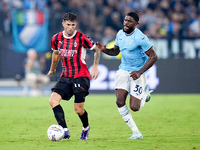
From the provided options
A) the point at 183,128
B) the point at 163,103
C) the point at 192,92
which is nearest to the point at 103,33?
the point at 192,92

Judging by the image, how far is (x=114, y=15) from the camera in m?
20.9

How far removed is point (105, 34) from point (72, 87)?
11.9 m

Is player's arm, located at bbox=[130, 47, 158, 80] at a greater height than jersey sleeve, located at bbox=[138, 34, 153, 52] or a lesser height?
lesser

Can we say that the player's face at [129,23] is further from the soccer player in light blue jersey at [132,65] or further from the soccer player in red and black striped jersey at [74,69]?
the soccer player in red and black striped jersey at [74,69]

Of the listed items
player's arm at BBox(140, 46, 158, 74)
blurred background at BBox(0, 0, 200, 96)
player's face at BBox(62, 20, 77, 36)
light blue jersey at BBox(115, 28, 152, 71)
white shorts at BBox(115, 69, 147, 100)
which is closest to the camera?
player's face at BBox(62, 20, 77, 36)

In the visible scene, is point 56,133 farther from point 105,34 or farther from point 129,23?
point 105,34

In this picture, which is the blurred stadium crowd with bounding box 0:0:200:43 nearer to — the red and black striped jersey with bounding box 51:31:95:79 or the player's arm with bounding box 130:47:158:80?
the red and black striped jersey with bounding box 51:31:95:79

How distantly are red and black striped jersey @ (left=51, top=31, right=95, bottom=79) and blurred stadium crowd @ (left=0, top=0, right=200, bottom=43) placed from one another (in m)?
11.5

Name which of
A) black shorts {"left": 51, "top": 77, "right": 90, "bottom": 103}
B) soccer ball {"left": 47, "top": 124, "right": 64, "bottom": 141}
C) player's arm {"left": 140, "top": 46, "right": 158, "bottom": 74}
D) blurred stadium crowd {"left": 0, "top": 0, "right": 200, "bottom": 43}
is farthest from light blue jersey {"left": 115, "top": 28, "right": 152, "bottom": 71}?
blurred stadium crowd {"left": 0, "top": 0, "right": 200, "bottom": 43}

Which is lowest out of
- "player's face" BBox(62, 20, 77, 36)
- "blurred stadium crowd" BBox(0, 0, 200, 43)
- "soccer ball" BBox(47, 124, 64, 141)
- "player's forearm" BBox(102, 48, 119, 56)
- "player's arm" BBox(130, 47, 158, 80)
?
"soccer ball" BBox(47, 124, 64, 141)

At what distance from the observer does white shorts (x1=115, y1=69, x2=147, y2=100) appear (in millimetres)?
8594

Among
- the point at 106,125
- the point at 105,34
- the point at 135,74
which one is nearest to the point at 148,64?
the point at 135,74

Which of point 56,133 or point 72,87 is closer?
point 56,133

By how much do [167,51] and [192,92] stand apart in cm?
202
